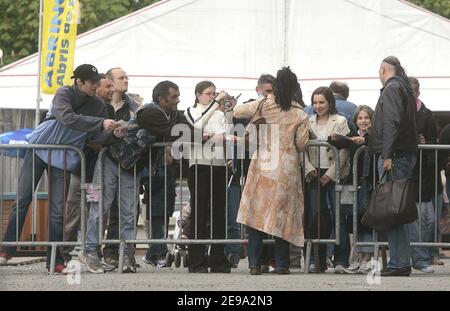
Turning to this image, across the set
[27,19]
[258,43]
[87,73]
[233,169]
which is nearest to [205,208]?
[233,169]

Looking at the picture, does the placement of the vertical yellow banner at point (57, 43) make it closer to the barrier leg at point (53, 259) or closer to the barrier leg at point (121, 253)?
the barrier leg at point (121, 253)

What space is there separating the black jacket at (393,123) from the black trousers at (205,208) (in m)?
1.53

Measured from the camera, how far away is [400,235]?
14312 millimetres

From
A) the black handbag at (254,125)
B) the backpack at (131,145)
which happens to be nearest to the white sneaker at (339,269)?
the black handbag at (254,125)

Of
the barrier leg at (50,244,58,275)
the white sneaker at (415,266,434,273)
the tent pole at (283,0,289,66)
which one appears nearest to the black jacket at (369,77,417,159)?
the white sneaker at (415,266,434,273)

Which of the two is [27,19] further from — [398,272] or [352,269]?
[398,272]

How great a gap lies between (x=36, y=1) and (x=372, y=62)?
17.5 metres

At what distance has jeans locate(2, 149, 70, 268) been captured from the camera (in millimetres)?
14500

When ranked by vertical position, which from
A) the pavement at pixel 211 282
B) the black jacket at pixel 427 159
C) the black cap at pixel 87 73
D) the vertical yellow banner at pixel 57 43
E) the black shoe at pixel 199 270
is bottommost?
the pavement at pixel 211 282

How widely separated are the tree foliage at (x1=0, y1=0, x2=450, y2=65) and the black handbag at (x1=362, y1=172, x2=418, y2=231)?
24.8m

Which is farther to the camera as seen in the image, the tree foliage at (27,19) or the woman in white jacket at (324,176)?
the tree foliage at (27,19)

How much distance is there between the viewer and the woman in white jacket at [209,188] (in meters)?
14.7
